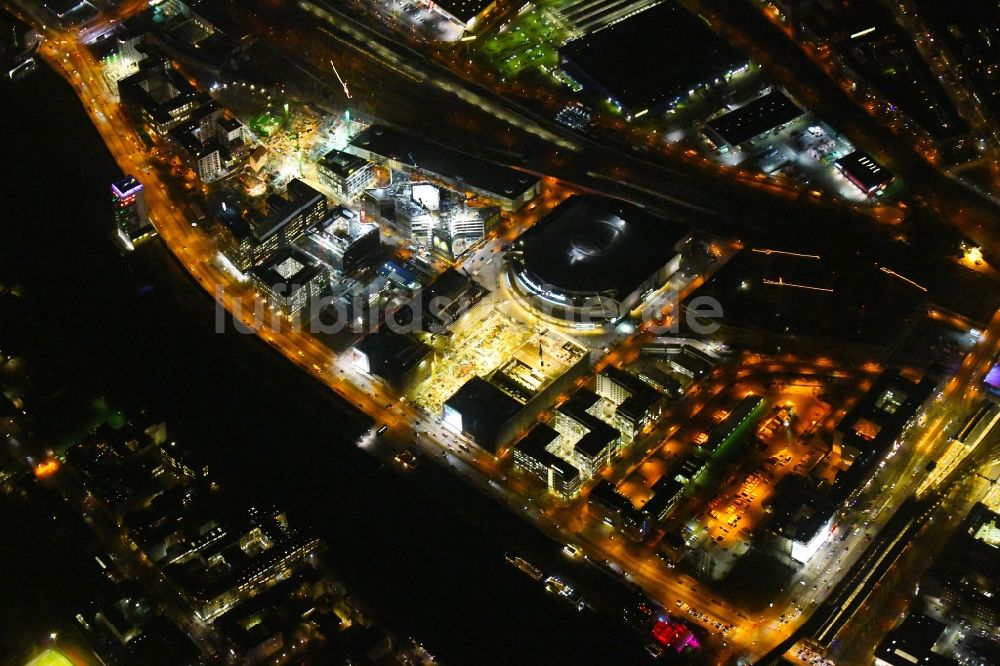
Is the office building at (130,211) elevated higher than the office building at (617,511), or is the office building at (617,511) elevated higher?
the office building at (130,211)

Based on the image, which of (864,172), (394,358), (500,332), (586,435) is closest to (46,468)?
(394,358)

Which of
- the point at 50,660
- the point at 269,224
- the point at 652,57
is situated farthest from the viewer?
the point at 652,57

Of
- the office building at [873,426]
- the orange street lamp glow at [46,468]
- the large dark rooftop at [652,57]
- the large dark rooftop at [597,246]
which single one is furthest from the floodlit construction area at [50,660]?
the large dark rooftop at [652,57]

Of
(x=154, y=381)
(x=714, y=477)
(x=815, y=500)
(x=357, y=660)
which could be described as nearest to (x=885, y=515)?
(x=815, y=500)

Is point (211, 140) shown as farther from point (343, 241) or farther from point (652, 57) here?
point (652, 57)

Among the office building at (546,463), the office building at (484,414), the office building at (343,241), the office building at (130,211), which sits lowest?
the office building at (546,463)

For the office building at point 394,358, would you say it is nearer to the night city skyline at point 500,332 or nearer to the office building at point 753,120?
the night city skyline at point 500,332

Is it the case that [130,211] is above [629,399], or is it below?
above

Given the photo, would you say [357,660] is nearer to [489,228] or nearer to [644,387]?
[644,387]
